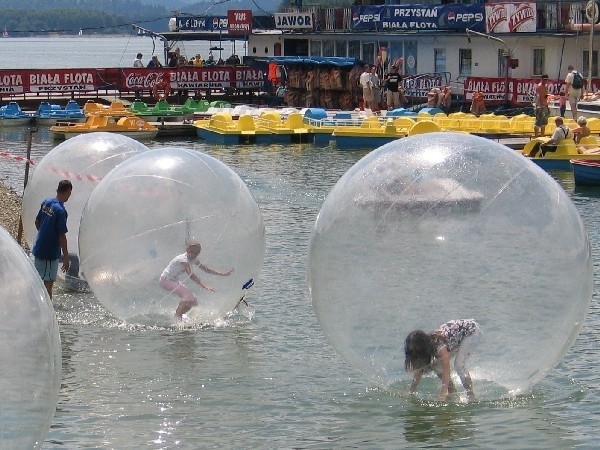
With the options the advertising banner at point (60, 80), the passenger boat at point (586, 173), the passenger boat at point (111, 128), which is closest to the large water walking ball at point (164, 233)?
the passenger boat at point (586, 173)

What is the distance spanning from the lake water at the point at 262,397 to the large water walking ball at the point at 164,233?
1.59 ft

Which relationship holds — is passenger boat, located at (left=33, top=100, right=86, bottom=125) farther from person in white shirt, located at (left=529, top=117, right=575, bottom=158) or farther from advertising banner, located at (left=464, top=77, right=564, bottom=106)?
person in white shirt, located at (left=529, top=117, right=575, bottom=158)

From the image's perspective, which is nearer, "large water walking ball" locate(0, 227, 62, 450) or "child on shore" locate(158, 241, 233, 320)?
"large water walking ball" locate(0, 227, 62, 450)

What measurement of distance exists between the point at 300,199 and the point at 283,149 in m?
9.95

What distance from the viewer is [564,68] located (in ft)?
133

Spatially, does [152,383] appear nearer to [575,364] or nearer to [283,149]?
[575,364]

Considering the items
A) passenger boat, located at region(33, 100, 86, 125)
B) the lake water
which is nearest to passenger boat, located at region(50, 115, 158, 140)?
passenger boat, located at region(33, 100, 86, 125)

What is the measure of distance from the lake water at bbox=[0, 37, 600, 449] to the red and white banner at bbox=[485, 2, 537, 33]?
1043 inches

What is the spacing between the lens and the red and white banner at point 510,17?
40594mm

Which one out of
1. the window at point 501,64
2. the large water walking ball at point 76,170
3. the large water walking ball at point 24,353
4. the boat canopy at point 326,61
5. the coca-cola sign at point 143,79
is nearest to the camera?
the large water walking ball at point 24,353

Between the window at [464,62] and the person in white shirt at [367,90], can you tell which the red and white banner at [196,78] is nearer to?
the person in white shirt at [367,90]

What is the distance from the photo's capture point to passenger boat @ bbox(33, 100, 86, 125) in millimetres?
40375

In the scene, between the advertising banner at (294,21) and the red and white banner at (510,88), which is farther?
the advertising banner at (294,21)

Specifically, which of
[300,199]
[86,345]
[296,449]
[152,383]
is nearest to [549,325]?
[296,449]
